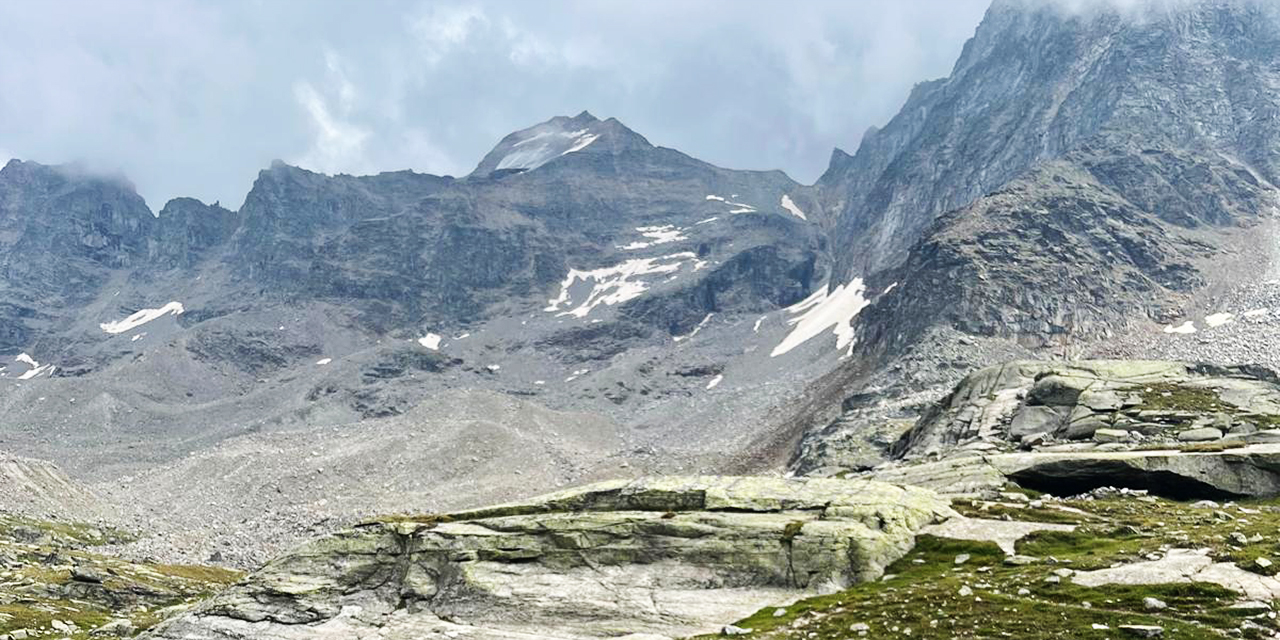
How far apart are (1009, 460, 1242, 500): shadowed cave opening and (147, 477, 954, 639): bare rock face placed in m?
9.84

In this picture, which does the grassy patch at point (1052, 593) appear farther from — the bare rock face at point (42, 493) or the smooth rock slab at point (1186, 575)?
the bare rock face at point (42, 493)

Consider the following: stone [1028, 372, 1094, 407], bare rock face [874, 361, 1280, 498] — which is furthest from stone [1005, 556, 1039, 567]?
stone [1028, 372, 1094, 407]

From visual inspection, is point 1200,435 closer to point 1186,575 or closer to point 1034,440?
point 1034,440

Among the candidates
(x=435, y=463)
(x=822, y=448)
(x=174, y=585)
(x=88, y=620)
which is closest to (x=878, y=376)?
(x=822, y=448)

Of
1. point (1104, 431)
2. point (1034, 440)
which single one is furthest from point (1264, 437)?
point (1034, 440)

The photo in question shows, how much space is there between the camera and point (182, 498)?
175 metres

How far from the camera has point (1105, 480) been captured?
48.0 metres

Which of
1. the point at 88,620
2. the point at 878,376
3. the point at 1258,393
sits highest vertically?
the point at 878,376

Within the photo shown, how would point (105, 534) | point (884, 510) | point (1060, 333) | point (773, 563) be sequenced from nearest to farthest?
point (773, 563) < point (884, 510) < point (105, 534) < point (1060, 333)

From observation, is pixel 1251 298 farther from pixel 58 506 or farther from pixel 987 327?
pixel 58 506

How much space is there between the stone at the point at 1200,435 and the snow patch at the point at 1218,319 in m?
134

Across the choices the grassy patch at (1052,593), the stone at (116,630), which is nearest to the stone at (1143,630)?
the grassy patch at (1052,593)

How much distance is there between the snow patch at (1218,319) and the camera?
172m

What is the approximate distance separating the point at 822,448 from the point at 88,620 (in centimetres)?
9937
